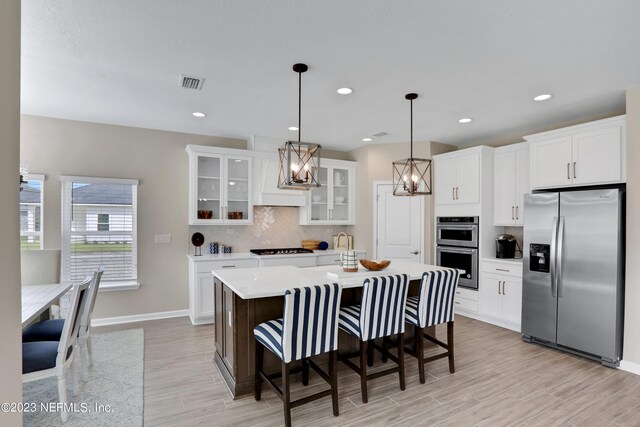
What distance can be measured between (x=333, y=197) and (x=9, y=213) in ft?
16.2

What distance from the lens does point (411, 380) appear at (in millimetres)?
3039

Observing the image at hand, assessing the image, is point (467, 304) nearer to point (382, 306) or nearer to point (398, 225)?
point (398, 225)

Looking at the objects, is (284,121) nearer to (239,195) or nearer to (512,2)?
(239,195)

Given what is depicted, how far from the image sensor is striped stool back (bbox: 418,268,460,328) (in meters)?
2.94

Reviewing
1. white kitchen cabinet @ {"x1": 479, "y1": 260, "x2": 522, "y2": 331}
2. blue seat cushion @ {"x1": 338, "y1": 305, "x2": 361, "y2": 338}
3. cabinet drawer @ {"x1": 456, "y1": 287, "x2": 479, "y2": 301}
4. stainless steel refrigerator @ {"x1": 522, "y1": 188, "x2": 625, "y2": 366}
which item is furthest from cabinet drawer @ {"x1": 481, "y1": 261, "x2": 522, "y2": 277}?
blue seat cushion @ {"x1": 338, "y1": 305, "x2": 361, "y2": 338}

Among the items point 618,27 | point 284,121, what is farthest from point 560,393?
point 284,121

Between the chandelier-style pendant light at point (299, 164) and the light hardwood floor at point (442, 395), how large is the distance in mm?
1736

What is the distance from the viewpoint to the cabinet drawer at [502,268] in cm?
429

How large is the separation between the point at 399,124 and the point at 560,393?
335cm

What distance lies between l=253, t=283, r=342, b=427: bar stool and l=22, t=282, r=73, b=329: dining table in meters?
1.62

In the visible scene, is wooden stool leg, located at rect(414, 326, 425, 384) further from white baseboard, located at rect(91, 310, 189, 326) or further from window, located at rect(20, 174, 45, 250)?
window, located at rect(20, 174, 45, 250)

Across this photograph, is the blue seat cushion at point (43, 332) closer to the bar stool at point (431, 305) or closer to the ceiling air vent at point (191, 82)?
the ceiling air vent at point (191, 82)

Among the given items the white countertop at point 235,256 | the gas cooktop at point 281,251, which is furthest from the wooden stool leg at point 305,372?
the gas cooktop at point 281,251

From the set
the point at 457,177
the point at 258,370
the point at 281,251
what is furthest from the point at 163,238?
the point at 457,177
